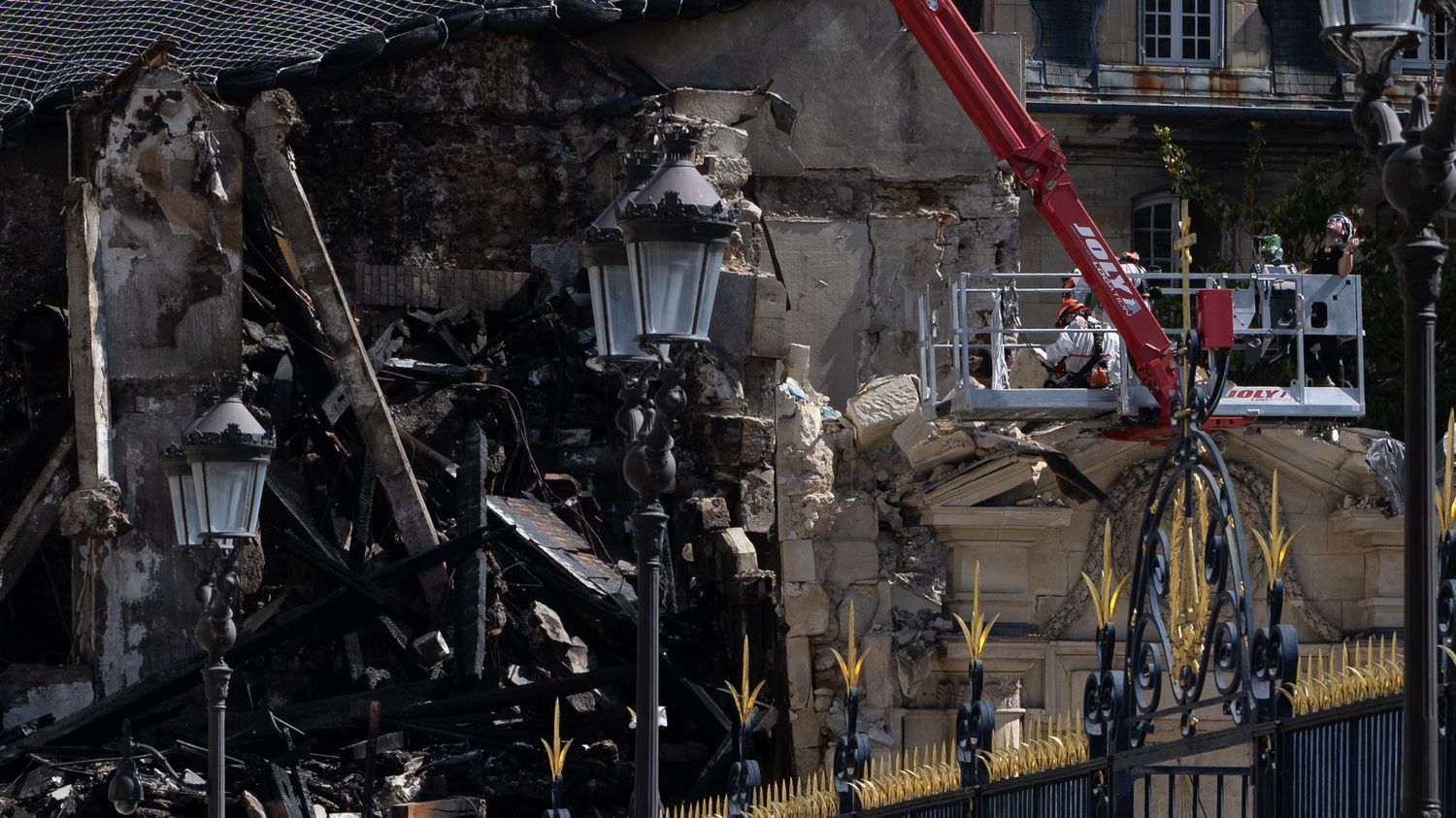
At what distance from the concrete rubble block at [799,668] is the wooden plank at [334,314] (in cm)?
243

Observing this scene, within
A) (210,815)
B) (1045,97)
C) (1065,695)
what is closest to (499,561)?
(1065,695)

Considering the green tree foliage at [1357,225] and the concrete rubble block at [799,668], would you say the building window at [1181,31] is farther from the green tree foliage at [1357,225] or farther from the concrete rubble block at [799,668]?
the concrete rubble block at [799,668]

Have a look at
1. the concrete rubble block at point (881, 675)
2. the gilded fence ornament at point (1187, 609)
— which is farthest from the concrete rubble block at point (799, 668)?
the gilded fence ornament at point (1187, 609)

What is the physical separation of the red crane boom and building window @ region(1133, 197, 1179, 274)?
8042mm

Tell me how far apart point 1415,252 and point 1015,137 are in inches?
524

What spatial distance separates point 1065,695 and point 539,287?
5.88 meters

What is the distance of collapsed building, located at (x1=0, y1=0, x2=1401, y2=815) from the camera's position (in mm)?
16562

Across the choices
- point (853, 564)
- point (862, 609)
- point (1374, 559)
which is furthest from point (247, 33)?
point (1374, 559)

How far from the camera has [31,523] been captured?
17391 mm

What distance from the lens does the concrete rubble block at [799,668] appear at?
17.0 metres

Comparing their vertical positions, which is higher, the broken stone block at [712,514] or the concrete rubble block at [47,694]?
the broken stone block at [712,514]

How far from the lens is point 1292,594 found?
16.4m

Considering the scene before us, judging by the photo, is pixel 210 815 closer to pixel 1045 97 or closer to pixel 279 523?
pixel 279 523

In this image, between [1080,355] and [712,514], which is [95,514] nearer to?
[712,514]
